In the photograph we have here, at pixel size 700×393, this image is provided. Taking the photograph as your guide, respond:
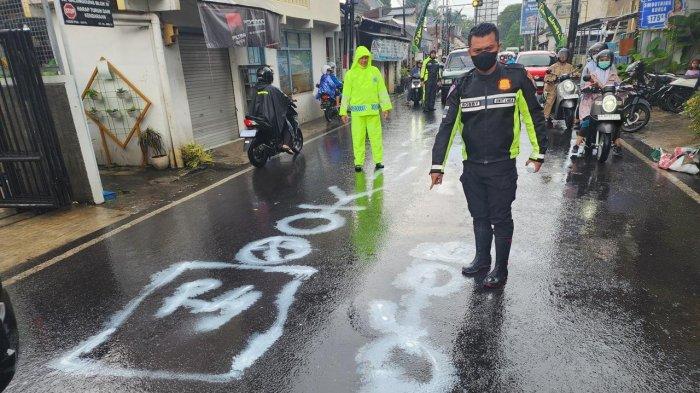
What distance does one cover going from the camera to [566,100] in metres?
9.67

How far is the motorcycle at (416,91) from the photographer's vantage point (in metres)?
17.4

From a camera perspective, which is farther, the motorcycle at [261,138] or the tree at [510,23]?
the tree at [510,23]

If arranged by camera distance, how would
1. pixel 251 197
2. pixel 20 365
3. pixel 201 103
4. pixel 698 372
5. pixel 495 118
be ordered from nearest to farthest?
1. pixel 698 372
2. pixel 20 365
3. pixel 495 118
4. pixel 251 197
5. pixel 201 103

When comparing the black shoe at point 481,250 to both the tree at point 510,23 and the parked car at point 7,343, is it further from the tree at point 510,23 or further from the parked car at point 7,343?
the tree at point 510,23

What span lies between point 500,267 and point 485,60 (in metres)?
1.59

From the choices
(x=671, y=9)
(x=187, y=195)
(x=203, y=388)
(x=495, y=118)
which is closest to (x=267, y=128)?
(x=187, y=195)

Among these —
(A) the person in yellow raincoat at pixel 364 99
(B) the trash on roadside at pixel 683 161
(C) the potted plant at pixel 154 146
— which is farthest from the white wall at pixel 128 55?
(B) the trash on roadside at pixel 683 161

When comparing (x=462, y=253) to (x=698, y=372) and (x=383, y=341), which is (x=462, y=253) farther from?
(x=698, y=372)

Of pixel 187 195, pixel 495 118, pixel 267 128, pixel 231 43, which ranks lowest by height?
pixel 187 195

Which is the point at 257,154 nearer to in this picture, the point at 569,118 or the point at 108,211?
the point at 108,211

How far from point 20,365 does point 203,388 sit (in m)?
1.30

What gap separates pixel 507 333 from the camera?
297 centimetres

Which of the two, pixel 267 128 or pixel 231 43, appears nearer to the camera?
pixel 267 128

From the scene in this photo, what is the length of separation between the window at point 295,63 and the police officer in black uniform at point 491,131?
10.1m
